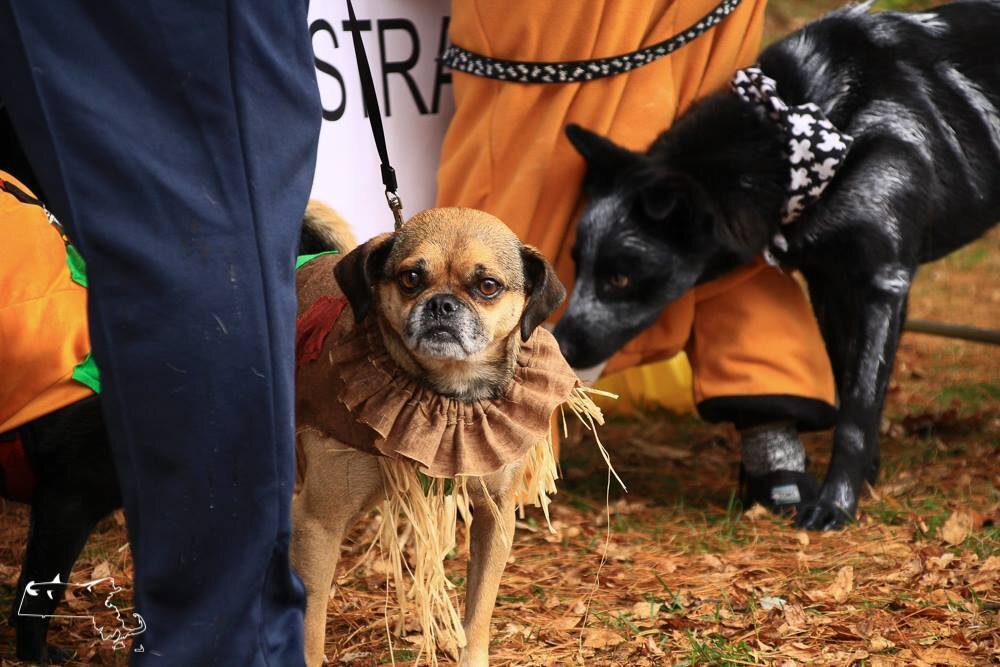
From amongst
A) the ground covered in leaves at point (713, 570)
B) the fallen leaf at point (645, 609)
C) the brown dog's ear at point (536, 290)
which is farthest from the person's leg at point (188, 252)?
the fallen leaf at point (645, 609)

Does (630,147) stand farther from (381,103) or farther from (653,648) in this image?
(653,648)

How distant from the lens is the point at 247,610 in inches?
68.2

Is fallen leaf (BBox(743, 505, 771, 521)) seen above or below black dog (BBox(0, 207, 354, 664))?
below

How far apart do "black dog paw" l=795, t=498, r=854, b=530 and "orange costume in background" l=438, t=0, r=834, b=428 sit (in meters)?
0.31

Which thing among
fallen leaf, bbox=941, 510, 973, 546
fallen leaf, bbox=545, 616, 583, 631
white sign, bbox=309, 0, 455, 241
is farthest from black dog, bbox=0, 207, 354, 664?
fallen leaf, bbox=941, 510, 973, 546

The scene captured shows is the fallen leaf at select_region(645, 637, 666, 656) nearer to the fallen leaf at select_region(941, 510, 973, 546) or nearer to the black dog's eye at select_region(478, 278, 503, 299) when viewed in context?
the black dog's eye at select_region(478, 278, 503, 299)

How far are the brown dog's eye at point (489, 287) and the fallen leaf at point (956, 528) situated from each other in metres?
1.72

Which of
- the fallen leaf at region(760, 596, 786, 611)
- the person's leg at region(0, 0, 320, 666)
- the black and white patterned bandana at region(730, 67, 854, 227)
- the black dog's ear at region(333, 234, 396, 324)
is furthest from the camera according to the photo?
the black and white patterned bandana at region(730, 67, 854, 227)

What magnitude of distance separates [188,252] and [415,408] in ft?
2.36

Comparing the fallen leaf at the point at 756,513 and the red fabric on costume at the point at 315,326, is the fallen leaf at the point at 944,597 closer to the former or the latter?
the fallen leaf at the point at 756,513

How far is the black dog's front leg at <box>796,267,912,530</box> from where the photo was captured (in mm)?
3379

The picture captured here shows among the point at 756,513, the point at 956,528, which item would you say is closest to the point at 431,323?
the point at 756,513

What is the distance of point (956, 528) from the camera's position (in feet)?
10.6

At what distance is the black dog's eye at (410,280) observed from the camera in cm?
218
